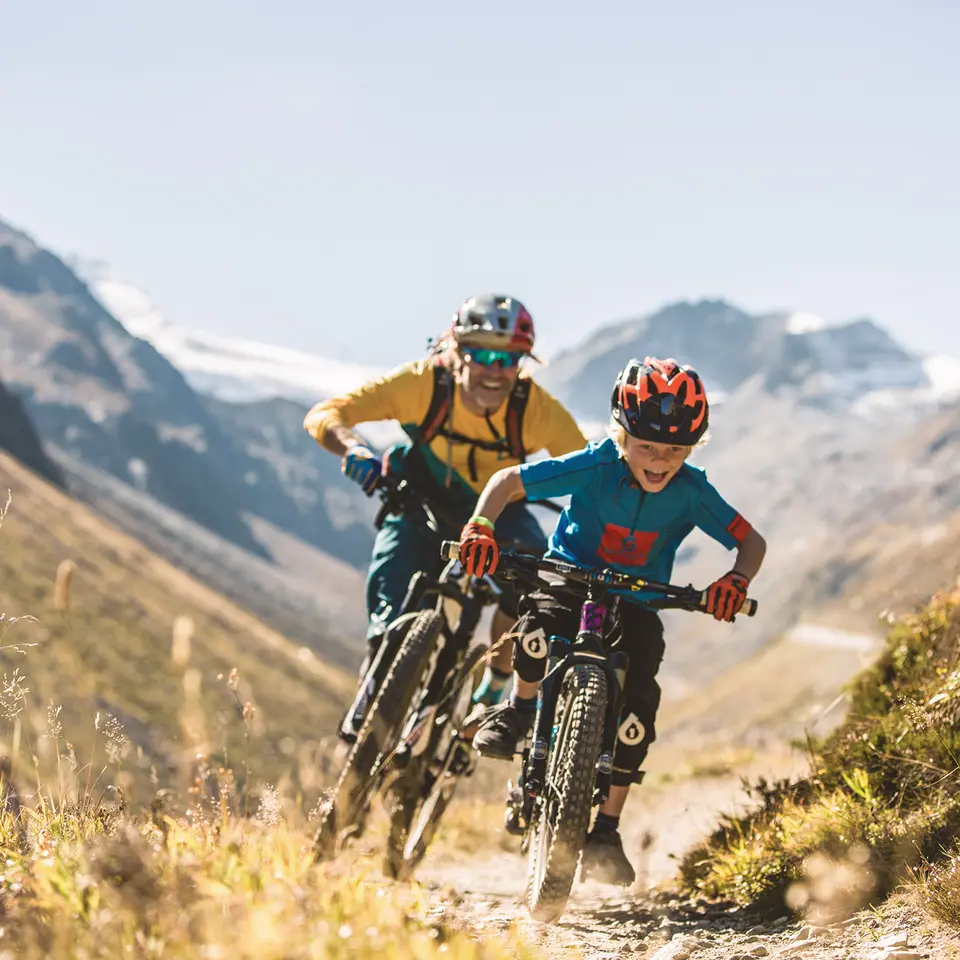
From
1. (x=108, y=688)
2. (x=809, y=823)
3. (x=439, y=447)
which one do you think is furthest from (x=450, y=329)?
(x=108, y=688)

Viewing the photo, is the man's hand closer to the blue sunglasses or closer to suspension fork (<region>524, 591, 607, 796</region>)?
the blue sunglasses

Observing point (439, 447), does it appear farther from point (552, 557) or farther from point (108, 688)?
point (108, 688)

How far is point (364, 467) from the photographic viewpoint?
7.38 metres

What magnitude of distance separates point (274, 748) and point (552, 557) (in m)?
77.5

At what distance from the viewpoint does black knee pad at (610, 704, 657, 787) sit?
20.0ft

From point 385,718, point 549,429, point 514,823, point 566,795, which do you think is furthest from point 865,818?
point 549,429

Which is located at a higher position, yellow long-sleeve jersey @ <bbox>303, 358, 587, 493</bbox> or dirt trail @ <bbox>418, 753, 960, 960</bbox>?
yellow long-sleeve jersey @ <bbox>303, 358, 587, 493</bbox>

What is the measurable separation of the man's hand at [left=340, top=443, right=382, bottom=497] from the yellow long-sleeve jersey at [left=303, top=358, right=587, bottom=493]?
0.50 metres

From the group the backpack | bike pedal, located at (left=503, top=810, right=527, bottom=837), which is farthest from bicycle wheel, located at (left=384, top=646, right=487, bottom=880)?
the backpack

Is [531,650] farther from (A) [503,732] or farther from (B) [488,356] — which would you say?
(B) [488,356]

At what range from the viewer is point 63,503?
14312cm

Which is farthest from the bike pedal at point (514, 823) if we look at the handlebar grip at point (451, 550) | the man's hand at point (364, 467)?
the man's hand at point (364, 467)

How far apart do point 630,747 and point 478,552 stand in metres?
1.40

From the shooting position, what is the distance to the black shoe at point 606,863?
5645mm
